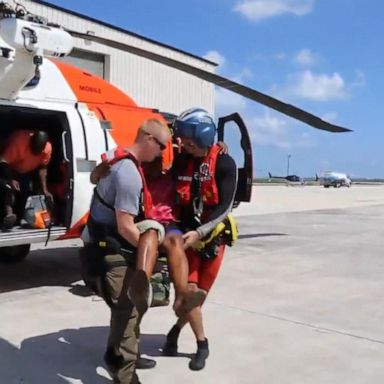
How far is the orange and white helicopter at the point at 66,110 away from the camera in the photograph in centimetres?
614

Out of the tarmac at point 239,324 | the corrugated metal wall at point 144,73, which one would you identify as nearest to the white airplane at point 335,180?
the corrugated metal wall at point 144,73

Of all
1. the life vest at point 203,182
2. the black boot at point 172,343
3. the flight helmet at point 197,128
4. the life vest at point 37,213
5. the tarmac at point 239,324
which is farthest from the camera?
the life vest at point 37,213

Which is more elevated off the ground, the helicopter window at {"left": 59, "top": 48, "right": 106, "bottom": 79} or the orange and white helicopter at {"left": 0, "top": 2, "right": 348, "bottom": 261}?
the helicopter window at {"left": 59, "top": 48, "right": 106, "bottom": 79}

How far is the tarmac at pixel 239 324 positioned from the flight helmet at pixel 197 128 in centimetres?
166

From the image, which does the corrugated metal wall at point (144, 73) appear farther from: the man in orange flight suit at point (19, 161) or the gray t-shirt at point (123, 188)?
the gray t-shirt at point (123, 188)

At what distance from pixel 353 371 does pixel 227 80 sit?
3327 millimetres

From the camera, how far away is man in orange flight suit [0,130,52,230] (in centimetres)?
681

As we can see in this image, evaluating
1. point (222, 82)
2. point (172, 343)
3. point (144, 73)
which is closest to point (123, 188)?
point (172, 343)

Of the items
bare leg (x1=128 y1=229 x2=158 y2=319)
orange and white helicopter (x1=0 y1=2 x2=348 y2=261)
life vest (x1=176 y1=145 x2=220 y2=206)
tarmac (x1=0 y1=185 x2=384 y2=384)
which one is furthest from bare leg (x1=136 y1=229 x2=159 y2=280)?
orange and white helicopter (x1=0 y1=2 x2=348 y2=261)

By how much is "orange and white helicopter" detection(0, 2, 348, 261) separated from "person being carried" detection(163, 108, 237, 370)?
1.44m

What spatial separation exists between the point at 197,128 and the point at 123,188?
32.2 inches

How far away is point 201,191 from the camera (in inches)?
165

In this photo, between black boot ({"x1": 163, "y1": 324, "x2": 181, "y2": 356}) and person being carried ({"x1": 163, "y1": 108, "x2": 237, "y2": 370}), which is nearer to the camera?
person being carried ({"x1": 163, "y1": 108, "x2": 237, "y2": 370})

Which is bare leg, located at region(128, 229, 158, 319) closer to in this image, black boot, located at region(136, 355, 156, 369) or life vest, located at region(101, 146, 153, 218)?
life vest, located at region(101, 146, 153, 218)
